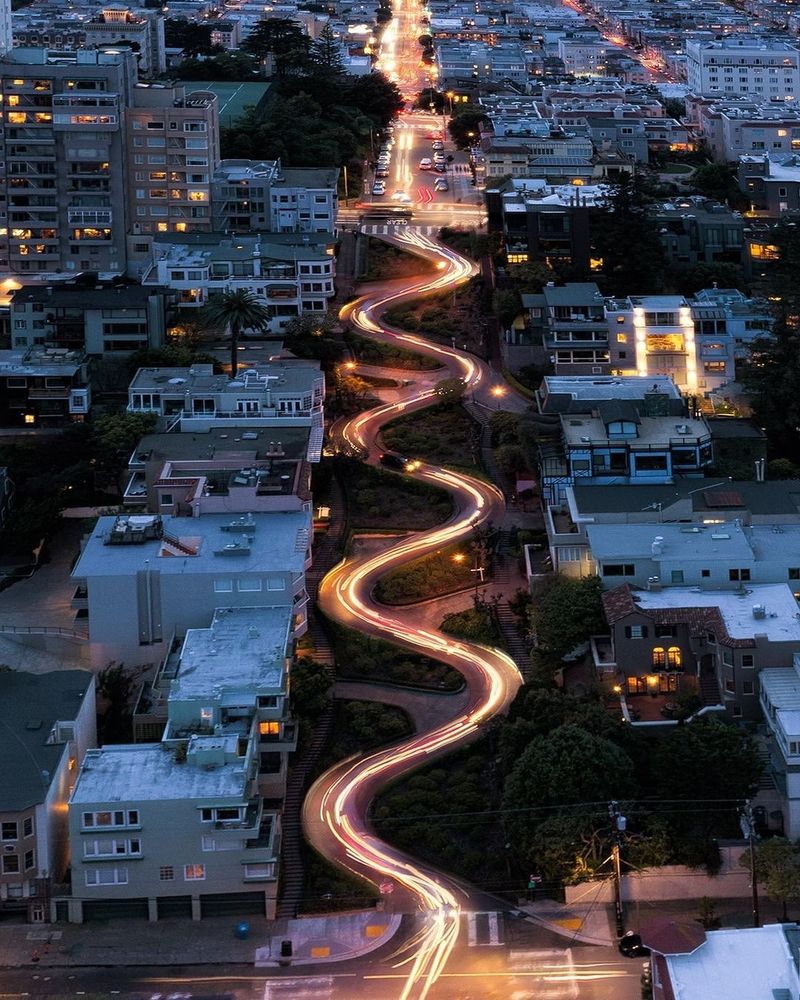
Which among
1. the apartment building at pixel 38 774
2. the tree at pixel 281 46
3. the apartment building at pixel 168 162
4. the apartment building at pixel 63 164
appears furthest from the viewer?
the tree at pixel 281 46

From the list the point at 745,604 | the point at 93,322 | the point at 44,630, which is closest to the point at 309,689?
the point at 44,630

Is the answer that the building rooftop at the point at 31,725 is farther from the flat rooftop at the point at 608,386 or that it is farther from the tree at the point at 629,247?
the tree at the point at 629,247

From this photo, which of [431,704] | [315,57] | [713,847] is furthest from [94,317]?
[315,57]

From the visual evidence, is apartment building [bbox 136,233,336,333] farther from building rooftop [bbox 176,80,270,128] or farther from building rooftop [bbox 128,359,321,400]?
building rooftop [bbox 176,80,270,128]

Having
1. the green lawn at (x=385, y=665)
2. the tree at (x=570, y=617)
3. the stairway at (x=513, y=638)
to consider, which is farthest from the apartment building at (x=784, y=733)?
the green lawn at (x=385, y=665)

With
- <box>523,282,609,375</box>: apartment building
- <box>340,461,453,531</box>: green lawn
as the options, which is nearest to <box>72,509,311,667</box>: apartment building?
<box>340,461,453,531</box>: green lawn

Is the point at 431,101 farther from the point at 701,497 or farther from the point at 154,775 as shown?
the point at 154,775

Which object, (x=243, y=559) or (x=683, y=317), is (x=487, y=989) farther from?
(x=683, y=317)
